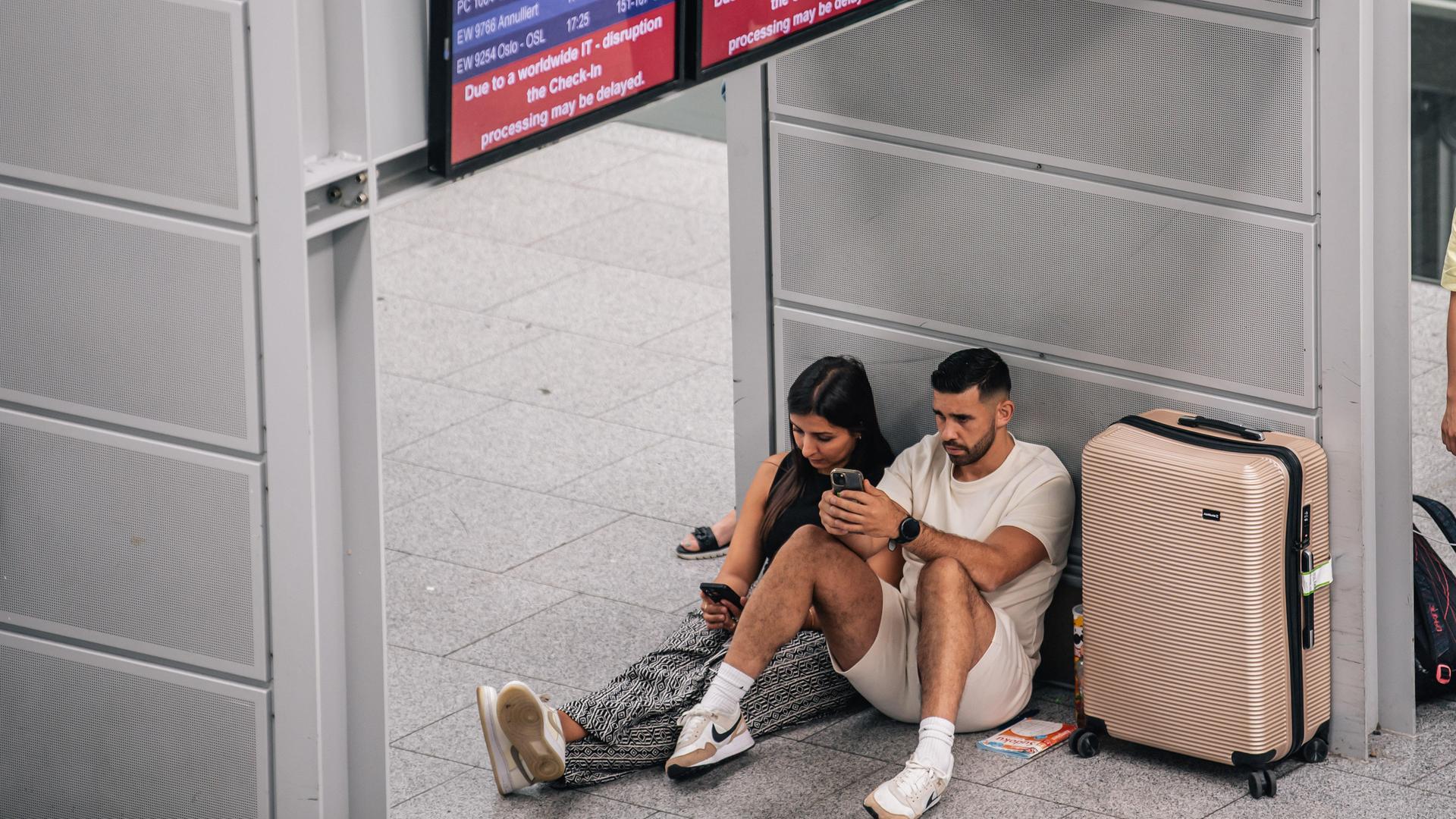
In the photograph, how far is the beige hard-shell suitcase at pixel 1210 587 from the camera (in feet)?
17.4

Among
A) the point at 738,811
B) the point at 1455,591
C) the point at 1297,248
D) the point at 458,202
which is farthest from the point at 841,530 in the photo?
the point at 458,202

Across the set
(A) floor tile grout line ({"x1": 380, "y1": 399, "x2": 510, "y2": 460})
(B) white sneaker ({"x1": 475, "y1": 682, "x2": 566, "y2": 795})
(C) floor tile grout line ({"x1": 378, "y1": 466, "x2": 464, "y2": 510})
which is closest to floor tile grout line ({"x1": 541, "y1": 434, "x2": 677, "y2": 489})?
(C) floor tile grout line ({"x1": 378, "y1": 466, "x2": 464, "y2": 510})

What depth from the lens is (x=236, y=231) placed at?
3699 millimetres

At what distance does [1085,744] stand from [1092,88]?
71.9 inches

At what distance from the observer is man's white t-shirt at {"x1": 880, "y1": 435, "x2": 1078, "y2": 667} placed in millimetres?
5758

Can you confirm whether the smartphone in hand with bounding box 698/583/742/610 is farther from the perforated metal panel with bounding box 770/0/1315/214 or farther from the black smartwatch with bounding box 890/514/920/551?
the perforated metal panel with bounding box 770/0/1315/214

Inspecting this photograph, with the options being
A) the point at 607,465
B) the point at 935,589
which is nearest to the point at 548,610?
the point at 607,465

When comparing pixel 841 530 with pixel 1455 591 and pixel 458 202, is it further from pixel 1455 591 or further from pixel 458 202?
pixel 458 202

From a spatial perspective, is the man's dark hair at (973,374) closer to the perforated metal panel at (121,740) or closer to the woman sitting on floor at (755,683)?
the woman sitting on floor at (755,683)

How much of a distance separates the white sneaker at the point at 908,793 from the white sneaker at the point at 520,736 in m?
0.84

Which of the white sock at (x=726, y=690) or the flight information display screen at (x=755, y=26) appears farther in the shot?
the white sock at (x=726, y=690)

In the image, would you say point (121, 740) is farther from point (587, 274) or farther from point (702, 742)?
point (587, 274)

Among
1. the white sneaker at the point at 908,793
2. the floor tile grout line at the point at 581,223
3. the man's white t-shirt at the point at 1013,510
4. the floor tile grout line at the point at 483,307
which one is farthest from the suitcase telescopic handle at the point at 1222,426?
the floor tile grout line at the point at 581,223

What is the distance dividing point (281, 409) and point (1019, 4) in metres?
2.80
